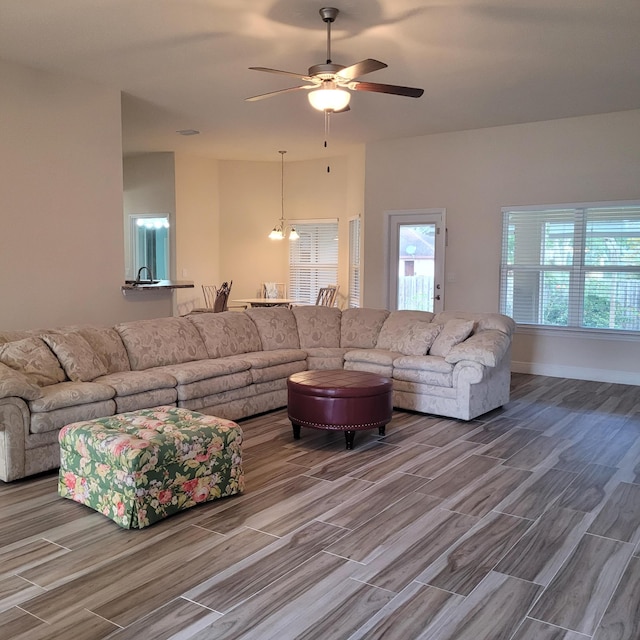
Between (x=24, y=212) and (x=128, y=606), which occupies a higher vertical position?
(x=24, y=212)

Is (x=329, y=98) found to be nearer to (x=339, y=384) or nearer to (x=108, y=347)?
(x=339, y=384)

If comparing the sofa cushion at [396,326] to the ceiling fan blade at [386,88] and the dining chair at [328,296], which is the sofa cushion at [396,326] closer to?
the ceiling fan blade at [386,88]

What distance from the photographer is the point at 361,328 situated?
21.3 ft

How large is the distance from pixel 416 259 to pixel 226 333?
354 centimetres

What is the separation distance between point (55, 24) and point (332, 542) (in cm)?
400

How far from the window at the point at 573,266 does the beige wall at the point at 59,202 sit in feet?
15.4

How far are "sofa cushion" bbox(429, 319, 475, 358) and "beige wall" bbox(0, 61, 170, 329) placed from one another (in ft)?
10.5

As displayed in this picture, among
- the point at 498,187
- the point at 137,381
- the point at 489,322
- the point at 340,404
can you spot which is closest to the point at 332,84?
the point at 340,404

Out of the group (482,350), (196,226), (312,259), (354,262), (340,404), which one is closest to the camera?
(340,404)

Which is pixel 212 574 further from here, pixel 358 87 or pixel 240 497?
pixel 358 87

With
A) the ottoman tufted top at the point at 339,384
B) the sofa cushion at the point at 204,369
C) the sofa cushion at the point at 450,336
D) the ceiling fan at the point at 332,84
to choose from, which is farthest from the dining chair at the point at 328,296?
the ceiling fan at the point at 332,84

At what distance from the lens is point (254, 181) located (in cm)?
1048

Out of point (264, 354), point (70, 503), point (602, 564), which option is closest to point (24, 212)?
point (264, 354)

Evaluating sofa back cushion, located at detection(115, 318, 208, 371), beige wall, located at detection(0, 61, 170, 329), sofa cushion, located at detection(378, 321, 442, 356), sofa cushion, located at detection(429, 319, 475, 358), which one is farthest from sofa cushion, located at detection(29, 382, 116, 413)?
sofa cushion, located at detection(429, 319, 475, 358)
